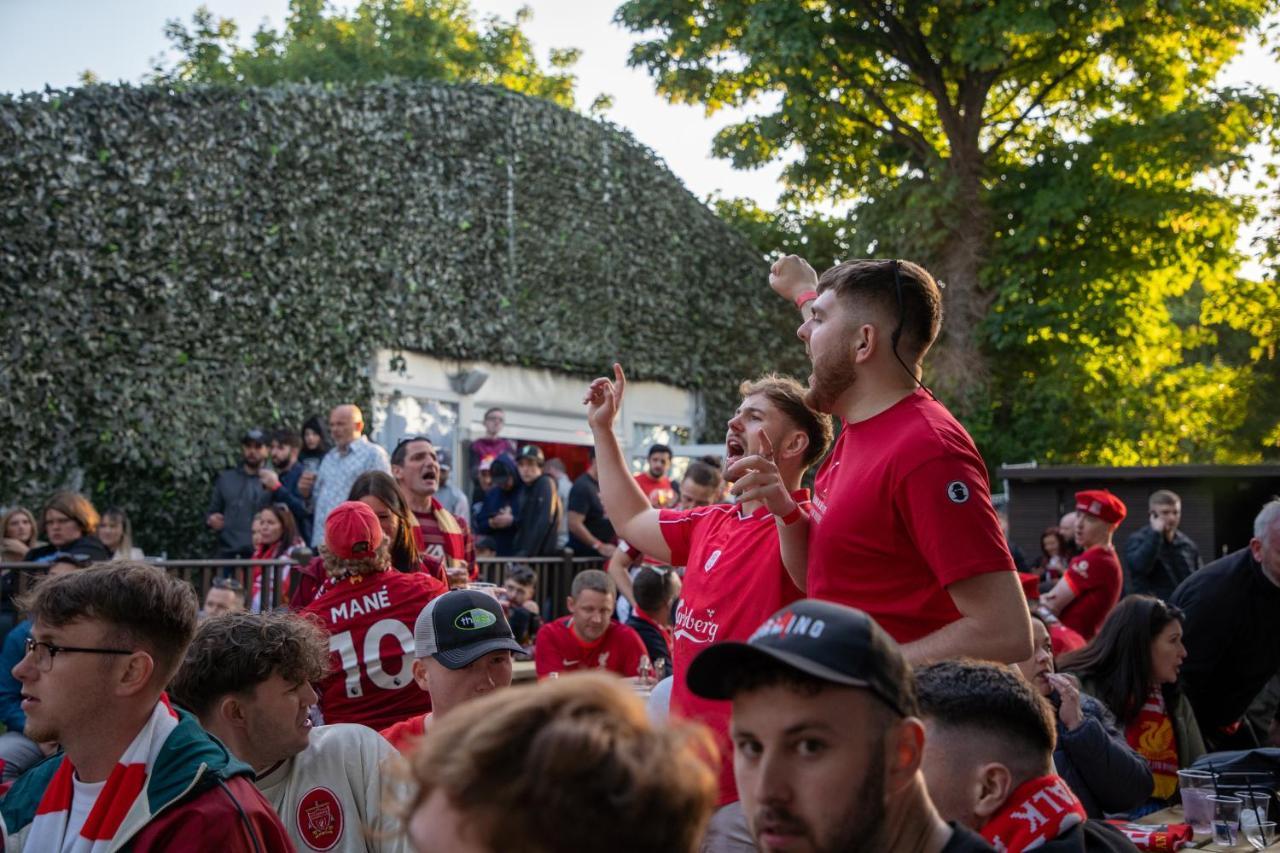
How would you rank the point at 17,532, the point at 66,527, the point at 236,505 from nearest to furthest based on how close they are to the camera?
the point at 66,527, the point at 17,532, the point at 236,505

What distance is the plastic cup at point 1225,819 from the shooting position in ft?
15.2

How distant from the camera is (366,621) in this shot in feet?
16.6

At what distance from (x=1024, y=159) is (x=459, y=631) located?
18414 mm

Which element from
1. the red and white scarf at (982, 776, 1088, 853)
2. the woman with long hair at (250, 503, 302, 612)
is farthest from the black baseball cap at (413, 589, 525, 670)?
the woman with long hair at (250, 503, 302, 612)

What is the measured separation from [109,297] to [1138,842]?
10220 millimetres

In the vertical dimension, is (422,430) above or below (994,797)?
above

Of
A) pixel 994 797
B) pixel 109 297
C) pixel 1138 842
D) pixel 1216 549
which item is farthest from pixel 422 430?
pixel 994 797

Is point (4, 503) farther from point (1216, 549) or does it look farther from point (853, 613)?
point (1216, 549)

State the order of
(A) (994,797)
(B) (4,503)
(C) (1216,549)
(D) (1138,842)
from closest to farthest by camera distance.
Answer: (A) (994,797)
(D) (1138,842)
(B) (4,503)
(C) (1216,549)

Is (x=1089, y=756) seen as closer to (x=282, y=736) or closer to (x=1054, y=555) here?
(x=282, y=736)

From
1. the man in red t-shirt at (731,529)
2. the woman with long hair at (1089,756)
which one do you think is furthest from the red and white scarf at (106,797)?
the woman with long hair at (1089,756)

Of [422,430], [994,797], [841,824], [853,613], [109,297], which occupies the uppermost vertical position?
[109,297]

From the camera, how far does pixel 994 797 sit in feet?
9.75

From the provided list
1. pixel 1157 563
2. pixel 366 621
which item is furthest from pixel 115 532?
pixel 1157 563
